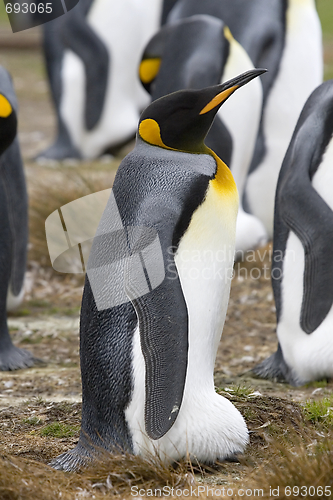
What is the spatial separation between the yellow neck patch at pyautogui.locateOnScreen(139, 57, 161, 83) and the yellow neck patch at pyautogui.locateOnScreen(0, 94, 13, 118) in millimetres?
1849

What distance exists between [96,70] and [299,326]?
683cm

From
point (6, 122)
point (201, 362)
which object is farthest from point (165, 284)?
point (6, 122)

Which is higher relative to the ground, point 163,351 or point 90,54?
point 163,351

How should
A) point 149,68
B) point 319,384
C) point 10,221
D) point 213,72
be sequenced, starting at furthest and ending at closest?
point 149,68 < point 213,72 < point 10,221 < point 319,384

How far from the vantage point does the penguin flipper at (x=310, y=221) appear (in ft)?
11.6

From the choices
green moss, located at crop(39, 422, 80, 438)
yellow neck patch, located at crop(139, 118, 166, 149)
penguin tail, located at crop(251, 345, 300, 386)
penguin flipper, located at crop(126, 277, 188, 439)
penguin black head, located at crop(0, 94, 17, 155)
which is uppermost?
yellow neck patch, located at crop(139, 118, 166, 149)

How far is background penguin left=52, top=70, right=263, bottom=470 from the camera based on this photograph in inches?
99.8

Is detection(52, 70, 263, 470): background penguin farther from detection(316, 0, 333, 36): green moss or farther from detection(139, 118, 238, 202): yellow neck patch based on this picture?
detection(316, 0, 333, 36): green moss

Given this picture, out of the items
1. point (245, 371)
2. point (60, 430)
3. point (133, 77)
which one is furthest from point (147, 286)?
point (133, 77)

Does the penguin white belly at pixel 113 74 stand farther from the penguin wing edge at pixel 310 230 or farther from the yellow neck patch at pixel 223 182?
the yellow neck patch at pixel 223 182

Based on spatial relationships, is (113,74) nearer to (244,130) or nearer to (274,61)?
(274,61)

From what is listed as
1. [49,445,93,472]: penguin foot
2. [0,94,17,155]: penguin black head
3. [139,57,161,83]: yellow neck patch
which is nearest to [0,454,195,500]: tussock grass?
[49,445,93,472]: penguin foot

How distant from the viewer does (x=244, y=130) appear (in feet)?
19.7

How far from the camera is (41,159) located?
9.52 meters
